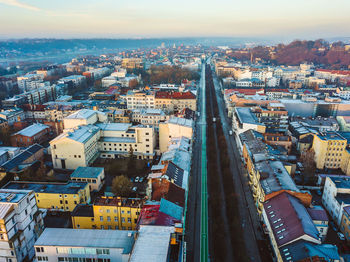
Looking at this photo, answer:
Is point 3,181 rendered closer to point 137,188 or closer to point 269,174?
point 137,188

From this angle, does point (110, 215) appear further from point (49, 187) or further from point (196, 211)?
point (49, 187)

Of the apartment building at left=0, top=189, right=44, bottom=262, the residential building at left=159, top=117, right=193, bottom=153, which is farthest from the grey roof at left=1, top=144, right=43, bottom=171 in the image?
the residential building at left=159, top=117, right=193, bottom=153

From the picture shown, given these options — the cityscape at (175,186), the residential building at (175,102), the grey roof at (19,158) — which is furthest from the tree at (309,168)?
the grey roof at (19,158)

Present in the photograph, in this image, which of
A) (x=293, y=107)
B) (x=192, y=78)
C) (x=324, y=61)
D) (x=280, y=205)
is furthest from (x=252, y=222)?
(x=324, y=61)

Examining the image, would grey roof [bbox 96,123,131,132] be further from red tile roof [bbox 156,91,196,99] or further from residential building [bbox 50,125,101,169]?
red tile roof [bbox 156,91,196,99]

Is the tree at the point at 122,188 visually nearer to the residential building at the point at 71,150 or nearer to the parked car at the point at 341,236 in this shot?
the residential building at the point at 71,150

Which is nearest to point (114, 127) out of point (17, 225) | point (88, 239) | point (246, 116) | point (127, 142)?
point (127, 142)
